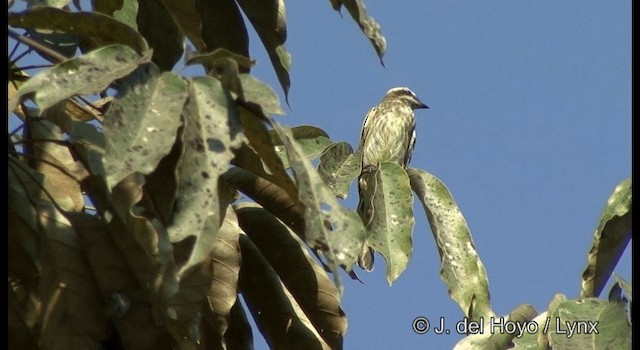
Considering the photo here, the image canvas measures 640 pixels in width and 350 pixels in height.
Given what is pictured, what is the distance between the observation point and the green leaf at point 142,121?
7.00 ft

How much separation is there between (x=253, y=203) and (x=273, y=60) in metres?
0.37

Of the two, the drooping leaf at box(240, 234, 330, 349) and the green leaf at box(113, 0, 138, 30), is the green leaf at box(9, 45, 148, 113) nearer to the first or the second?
the drooping leaf at box(240, 234, 330, 349)

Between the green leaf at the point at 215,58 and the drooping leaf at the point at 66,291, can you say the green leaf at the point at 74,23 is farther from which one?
the drooping leaf at the point at 66,291

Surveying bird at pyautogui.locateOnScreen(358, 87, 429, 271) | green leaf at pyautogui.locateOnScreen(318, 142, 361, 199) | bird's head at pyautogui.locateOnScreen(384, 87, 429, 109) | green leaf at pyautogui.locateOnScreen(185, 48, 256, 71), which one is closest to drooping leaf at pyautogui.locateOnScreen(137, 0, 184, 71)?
green leaf at pyautogui.locateOnScreen(318, 142, 361, 199)

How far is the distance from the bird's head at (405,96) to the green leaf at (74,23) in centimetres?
591

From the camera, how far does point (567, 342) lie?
8.92 ft

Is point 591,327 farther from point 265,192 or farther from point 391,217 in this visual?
point 265,192

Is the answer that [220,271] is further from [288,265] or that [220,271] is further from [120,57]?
[120,57]

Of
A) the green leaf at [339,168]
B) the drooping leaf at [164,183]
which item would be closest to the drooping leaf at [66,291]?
the drooping leaf at [164,183]

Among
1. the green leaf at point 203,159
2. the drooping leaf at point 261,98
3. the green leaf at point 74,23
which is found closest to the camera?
the green leaf at point 203,159

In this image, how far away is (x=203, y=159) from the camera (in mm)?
2172

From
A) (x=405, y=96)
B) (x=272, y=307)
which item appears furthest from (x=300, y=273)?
(x=405, y=96)

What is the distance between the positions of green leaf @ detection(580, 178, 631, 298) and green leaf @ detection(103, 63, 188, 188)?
1.06 m

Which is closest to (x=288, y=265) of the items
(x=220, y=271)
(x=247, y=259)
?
(x=247, y=259)
